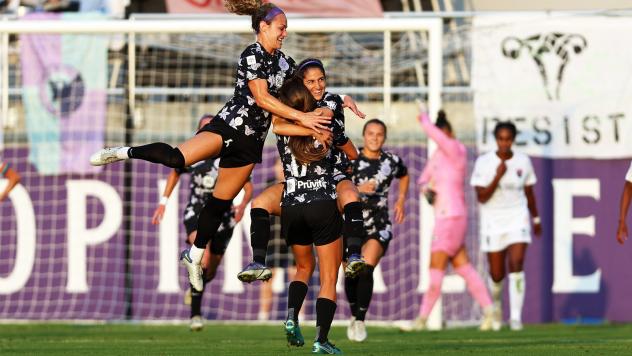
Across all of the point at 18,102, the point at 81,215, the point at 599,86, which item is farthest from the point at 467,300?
the point at 18,102

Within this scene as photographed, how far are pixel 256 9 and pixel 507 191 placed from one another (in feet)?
20.3

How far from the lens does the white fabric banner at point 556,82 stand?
17375 mm

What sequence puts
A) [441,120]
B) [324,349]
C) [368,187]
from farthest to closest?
[441,120] → [368,187] → [324,349]

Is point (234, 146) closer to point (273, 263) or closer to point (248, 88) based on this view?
point (248, 88)

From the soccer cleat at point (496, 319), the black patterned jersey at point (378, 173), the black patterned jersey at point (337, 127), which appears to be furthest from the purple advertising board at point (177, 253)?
the black patterned jersey at point (337, 127)

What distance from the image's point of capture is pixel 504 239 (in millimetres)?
15680

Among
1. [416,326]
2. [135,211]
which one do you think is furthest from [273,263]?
[416,326]

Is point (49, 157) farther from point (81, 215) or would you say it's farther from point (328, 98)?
point (328, 98)

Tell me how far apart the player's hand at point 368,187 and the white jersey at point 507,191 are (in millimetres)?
2979

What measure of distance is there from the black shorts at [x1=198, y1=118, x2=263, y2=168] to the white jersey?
5.73m

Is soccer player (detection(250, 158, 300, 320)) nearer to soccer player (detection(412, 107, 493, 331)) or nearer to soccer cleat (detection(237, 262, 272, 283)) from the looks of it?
soccer player (detection(412, 107, 493, 331))

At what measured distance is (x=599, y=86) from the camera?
1745cm

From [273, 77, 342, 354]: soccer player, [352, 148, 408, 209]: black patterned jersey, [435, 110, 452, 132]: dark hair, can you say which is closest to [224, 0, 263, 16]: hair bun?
[273, 77, 342, 354]: soccer player

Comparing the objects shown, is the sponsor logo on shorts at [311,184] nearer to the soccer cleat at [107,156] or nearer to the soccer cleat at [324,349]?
the soccer cleat at [324,349]
